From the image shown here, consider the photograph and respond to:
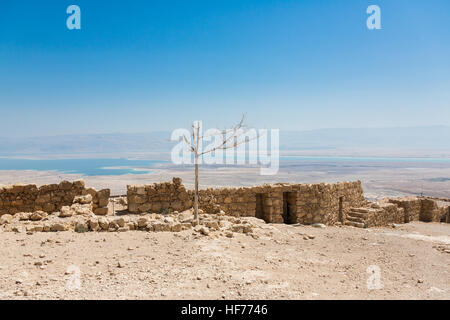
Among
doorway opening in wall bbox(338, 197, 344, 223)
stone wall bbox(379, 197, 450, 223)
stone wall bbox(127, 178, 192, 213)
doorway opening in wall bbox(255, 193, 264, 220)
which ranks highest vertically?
stone wall bbox(127, 178, 192, 213)

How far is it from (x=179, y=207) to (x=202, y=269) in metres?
6.03

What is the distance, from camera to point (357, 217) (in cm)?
1606

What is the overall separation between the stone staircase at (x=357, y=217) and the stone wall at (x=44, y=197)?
37.9 ft

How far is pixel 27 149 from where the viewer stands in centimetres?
18100

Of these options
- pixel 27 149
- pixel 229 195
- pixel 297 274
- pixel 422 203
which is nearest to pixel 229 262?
pixel 297 274

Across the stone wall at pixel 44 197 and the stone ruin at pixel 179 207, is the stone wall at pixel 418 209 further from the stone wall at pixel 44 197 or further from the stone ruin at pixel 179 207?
A: the stone wall at pixel 44 197

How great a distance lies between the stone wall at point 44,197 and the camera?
1027cm

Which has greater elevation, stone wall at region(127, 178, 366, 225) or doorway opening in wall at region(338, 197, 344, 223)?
stone wall at region(127, 178, 366, 225)

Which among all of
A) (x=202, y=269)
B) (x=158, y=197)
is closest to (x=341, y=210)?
(x=158, y=197)

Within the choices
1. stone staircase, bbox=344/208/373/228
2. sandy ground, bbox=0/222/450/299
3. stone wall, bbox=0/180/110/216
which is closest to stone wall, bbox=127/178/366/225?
stone staircase, bbox=344/208/373/228

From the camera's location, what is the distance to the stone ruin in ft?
26.2

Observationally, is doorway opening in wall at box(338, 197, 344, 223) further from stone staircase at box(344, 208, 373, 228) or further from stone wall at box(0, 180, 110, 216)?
stone wall at box(0, 180, 110, 216)

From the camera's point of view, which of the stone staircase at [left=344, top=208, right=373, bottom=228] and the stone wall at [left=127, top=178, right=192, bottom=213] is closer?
the stone wall at [left=127, top=178, right=192, bottom=213]
